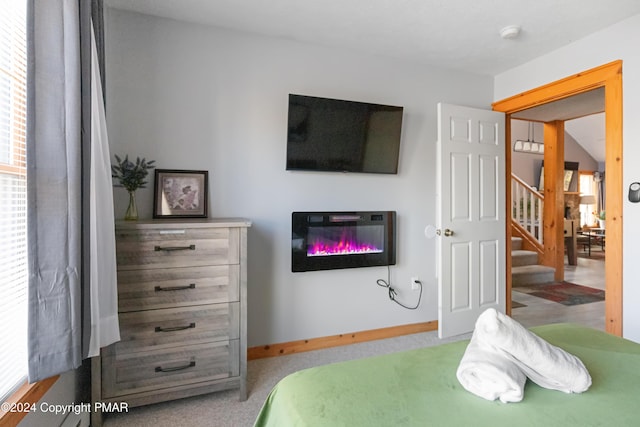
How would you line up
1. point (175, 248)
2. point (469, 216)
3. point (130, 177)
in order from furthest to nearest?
point (469, 216), point (130, 177), point (175, 248)

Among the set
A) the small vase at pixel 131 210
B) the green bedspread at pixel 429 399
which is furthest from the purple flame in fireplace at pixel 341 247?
the green bedspread at pixel 429 399

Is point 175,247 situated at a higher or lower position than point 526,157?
lower

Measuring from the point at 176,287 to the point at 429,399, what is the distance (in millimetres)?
1473

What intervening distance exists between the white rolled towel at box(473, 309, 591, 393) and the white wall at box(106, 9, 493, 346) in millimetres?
1719

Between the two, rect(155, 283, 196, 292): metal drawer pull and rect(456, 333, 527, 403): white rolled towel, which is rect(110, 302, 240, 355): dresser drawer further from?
rect(456, 333, 527, 403): white rolled towel

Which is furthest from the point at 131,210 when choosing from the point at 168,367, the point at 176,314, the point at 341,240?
the point at 341,240

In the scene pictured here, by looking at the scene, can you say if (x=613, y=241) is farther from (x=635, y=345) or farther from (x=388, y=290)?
(x=388, y=290)

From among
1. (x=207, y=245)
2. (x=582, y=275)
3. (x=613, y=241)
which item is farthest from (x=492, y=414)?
(x=582, y=275)

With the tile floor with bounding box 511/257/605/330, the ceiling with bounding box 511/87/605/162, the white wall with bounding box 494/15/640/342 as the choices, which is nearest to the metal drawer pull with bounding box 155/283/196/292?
the white wall with bounding box 494/15/640/342

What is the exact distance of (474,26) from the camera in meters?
2.33

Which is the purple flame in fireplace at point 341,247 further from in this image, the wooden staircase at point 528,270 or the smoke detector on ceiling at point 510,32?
the wooden staircase at point 528,270

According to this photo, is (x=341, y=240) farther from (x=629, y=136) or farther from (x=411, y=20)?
(x=629, y=136)

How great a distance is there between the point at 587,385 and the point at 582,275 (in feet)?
18.7

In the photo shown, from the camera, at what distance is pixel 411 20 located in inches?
89.0
